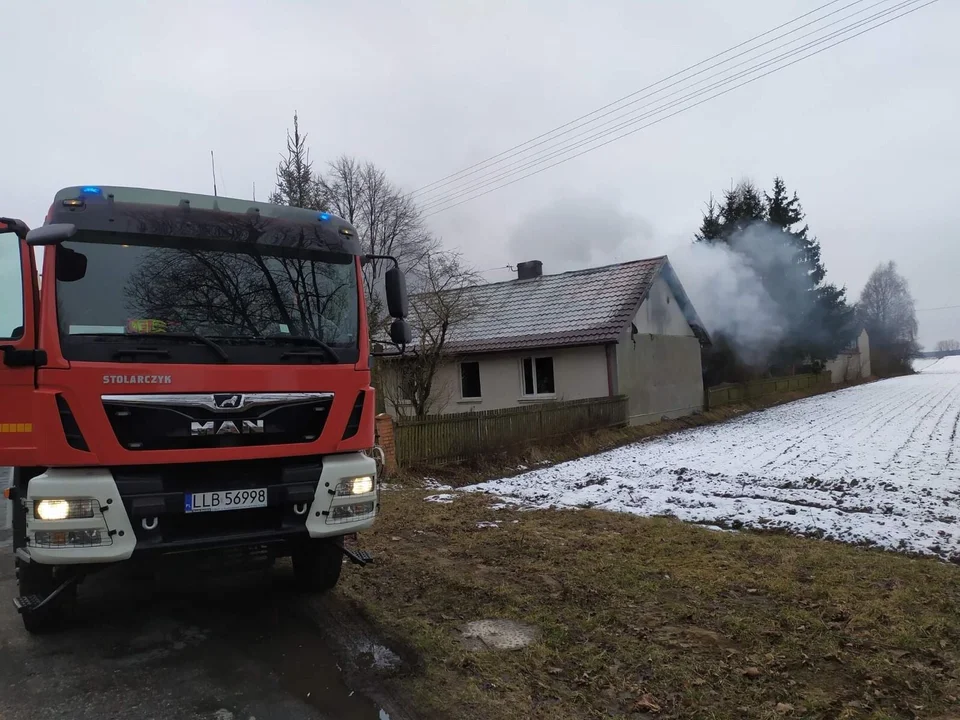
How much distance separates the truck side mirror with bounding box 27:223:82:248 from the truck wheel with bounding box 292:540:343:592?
275 centimetres

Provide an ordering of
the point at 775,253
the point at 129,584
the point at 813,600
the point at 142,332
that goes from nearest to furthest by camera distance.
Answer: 1. the point at 142,332
2. the point at 813,600
3. the point at 129,584
4. the point at 775,253

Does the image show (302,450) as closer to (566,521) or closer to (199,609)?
(199,609)

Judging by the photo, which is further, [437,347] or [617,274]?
[617,274]

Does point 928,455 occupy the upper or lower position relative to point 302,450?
lower

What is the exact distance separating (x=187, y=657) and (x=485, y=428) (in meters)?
9.03

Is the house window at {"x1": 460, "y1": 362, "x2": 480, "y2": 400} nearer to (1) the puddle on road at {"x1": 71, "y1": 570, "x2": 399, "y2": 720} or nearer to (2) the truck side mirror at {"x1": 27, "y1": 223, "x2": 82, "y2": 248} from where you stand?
(1) the puddle on road at {"x1": 71, "y1": 570, "x2": 399, "y2": 720}

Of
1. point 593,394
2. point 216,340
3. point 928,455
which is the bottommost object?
point 928,455

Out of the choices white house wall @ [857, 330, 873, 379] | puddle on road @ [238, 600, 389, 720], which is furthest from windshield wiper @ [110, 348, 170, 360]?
white house wall @ [857, 330, 873, 379]

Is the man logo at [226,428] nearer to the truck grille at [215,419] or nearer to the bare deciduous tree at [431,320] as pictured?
the truck grille at [215,419]

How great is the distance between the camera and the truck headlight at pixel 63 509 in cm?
373

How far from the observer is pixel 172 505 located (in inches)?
156

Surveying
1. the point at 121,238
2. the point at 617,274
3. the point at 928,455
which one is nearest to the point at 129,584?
Answer: the point at 121,238

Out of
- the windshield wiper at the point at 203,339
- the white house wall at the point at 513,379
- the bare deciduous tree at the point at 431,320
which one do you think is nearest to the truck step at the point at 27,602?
the windshield wiper at the point at 203,339

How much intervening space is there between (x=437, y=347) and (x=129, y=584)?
34.3 feet
